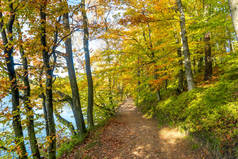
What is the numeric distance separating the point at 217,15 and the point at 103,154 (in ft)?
29.9

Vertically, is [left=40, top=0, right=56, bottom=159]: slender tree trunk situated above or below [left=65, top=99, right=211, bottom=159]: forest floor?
above

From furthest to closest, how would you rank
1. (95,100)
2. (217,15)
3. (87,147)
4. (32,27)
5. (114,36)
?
(95,100) < (114,36) < (217,15) < (87,147) < (32,27)

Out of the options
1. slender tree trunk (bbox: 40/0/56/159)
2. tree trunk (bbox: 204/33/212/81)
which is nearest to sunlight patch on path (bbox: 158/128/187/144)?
slender tree trunk (bbox: 40/0/56/159)

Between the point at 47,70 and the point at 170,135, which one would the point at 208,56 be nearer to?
the point at 170,135

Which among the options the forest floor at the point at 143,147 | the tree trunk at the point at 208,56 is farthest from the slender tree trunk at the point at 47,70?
the tree trunk at the point at 208,56

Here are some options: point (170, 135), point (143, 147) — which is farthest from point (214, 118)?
point (143, 147)

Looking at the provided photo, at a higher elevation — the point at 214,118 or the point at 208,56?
the point at 208,56

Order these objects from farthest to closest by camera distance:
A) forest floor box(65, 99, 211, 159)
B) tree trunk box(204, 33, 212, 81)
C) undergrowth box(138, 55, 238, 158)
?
tree trunk box(204, 33, 212, 81)
forest floor box(65, 99, 211, 159)
undergrowth box(138, 55, 238, 158)

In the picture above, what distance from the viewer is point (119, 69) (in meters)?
10.5

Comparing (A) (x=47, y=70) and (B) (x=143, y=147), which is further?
(B) (x=143, y=147)

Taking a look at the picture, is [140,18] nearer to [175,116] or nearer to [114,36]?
[114,36]

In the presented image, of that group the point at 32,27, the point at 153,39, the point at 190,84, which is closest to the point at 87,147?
the point at 32,27

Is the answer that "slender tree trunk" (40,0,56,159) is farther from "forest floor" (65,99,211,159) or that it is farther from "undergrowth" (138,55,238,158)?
"undergrowth" (138,55,238,158)

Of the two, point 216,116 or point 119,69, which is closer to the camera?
point 216,116
